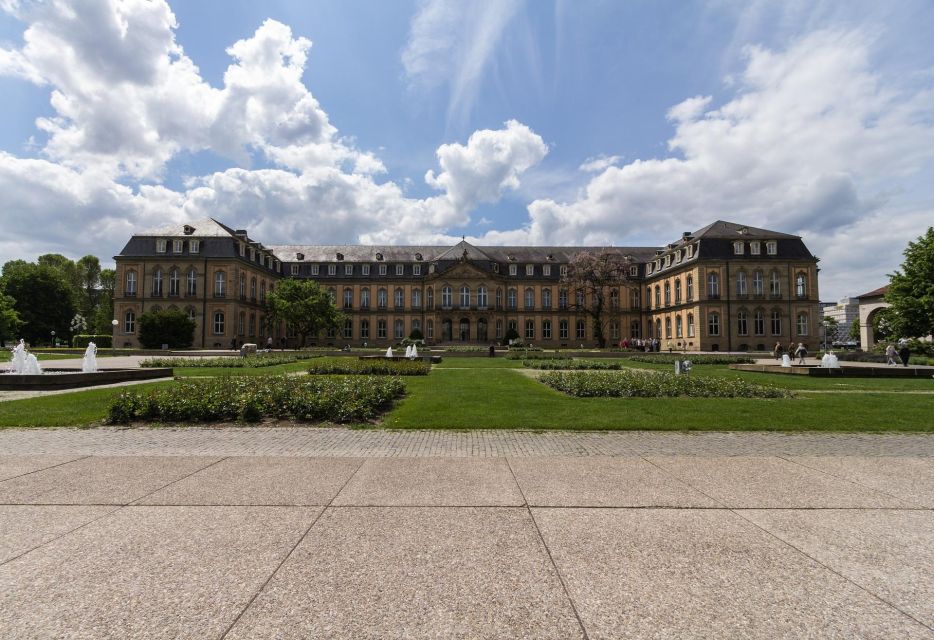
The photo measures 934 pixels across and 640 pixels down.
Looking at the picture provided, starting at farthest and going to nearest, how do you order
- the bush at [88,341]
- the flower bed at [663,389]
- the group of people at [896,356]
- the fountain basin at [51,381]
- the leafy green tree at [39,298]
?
the leafy green tree at [39,298], the bush at [88,341], the group of people at [896,356], the fountain basin at [51,381], the flower bed at [663,389]

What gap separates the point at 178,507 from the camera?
4.82 metres

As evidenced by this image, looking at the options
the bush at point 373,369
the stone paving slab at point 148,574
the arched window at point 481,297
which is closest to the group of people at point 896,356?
the bush at point 373,369

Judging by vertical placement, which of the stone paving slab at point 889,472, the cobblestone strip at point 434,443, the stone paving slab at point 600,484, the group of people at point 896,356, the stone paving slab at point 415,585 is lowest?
the cobblestone strip at point 434,443

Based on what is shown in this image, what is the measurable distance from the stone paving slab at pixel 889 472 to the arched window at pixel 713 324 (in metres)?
50.5

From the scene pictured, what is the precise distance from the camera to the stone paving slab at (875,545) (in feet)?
10.6

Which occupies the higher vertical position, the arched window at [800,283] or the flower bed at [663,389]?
the arched window at [800,283]

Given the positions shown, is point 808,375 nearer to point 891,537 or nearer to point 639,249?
point 891,537

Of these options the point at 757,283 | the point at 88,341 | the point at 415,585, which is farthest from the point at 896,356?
the point at 88,341

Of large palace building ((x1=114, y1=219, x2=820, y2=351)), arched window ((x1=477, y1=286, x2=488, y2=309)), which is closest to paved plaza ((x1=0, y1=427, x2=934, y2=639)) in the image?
large palace building ((x1=114, y1=219, x2=820, y2=351))

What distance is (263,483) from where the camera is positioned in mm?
5750

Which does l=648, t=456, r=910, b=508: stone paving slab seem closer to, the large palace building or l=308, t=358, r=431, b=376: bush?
l=308, t=358, r=431, b=376: bush

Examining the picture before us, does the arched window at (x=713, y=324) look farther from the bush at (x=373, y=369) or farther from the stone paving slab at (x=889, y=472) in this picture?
the stone paving slab at (x=889, y=472)

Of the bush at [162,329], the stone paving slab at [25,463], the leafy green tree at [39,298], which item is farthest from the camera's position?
the leafy green tree at [39,298]

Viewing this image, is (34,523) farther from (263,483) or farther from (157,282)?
(157,282)
